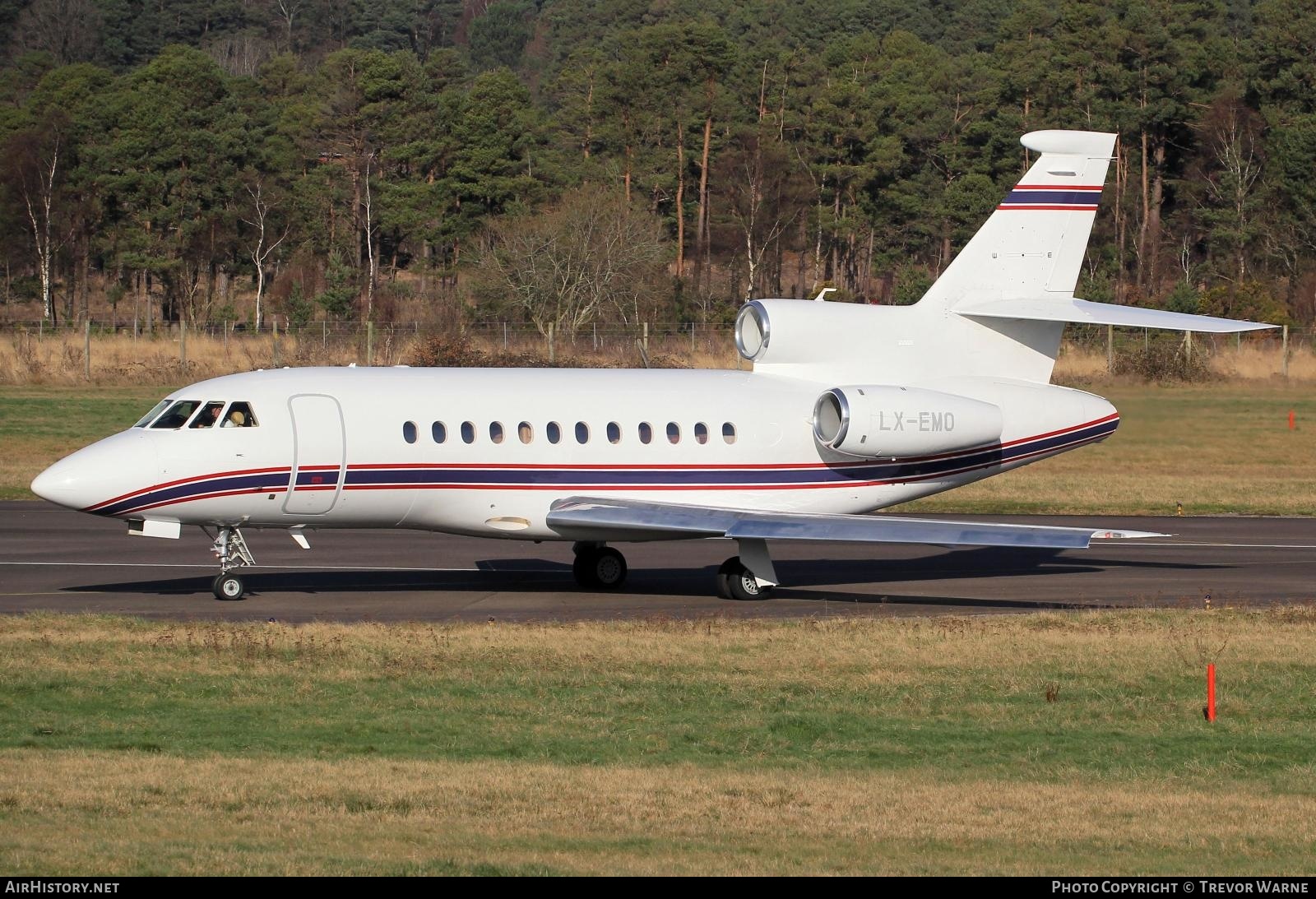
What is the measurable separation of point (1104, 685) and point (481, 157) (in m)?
72.5

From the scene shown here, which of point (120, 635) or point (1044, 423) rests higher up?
point (1044, 423)

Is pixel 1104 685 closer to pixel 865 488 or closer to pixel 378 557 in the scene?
pixel 865 488

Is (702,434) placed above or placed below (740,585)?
above

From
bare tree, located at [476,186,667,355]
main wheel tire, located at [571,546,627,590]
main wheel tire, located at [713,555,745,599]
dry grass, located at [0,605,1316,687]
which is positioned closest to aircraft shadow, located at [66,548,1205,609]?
main wheel tire, located at [571,546,627,590]

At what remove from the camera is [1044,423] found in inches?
993

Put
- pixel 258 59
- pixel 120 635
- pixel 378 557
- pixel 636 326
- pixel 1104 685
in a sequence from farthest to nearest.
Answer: pixel 258 59, pixel 636 326, pixel 378 557, pixel 120 635, pixel 1104 685

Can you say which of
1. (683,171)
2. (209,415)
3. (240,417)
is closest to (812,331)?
(240,417)

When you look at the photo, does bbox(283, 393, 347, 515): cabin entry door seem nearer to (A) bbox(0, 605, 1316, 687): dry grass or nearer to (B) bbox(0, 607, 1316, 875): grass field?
(A) bbox(0, 605, 1316, 687): dry grass

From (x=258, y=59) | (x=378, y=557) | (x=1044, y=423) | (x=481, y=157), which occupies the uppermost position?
(x=258, y=59)

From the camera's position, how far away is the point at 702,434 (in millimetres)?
24141

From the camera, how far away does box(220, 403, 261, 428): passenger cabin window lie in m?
21.9

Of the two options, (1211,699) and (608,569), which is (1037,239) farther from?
(1211,699)

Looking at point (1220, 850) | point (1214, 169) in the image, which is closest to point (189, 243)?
point (1214, 169)

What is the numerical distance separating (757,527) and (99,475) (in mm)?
8183
